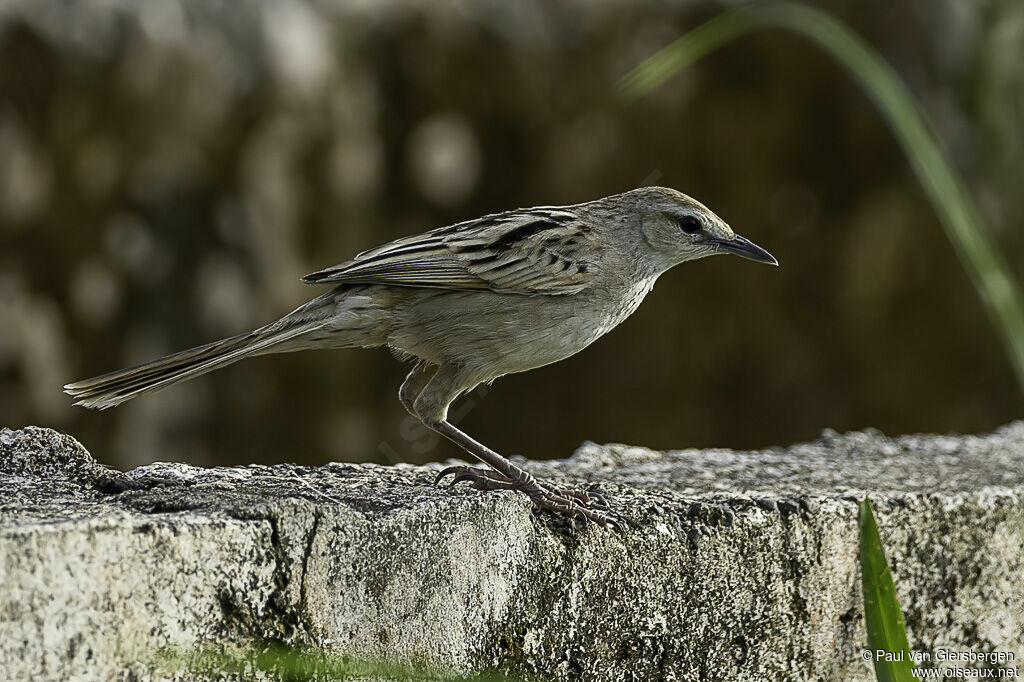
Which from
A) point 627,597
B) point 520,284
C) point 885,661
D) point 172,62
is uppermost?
point 172,62

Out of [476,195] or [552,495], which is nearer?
[552,495]

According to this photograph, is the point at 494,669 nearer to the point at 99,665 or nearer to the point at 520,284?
the point at 99,665

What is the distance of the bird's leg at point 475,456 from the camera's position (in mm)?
3365

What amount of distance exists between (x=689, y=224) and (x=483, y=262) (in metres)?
0.73

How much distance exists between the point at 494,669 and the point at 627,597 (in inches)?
16.0

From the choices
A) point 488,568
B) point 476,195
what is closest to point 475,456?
point 488,568

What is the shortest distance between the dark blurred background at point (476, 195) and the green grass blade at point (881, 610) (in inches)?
140

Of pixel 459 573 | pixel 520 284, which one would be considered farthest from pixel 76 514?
pixel 520 284

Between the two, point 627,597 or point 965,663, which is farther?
point 965,663

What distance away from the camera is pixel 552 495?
341cm

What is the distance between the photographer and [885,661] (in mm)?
2715

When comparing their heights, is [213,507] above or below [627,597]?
above

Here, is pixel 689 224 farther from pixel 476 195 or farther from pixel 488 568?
pixel 476 195

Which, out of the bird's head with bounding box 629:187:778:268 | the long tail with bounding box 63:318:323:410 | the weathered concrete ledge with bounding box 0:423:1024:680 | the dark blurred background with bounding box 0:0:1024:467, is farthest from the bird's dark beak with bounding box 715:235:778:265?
the dark blurred background with bounding box 0:0:1024:467
